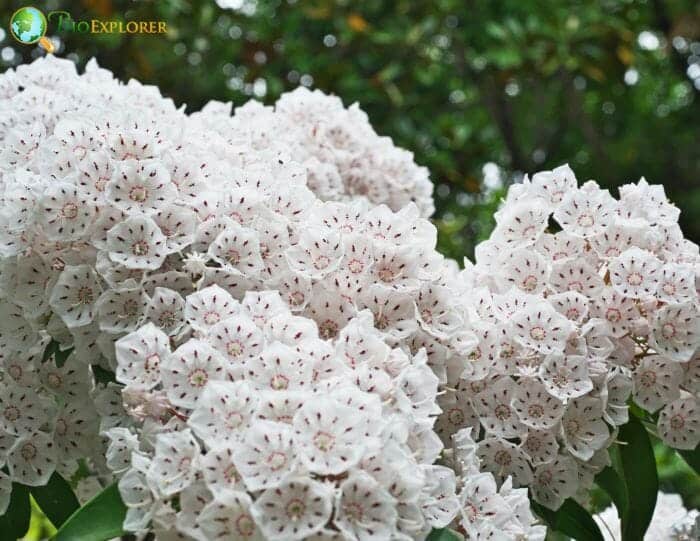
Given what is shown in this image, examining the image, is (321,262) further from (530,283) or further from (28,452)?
(28,452)

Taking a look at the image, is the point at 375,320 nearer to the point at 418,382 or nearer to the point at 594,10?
the point at 418,382

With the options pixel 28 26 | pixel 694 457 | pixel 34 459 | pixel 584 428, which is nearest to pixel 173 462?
pixel 34 459

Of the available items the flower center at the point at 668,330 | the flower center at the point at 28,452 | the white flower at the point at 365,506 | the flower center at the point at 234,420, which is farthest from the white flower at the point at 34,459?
the flower center at the point at 668,330

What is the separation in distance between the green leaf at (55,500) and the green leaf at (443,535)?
0.54m

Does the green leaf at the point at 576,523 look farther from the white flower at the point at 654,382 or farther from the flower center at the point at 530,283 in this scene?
the flower center at the point at 530,283

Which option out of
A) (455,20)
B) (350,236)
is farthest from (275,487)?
(455,20)

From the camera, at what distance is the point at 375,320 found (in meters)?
1.26

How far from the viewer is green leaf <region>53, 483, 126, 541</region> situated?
1097 millimetres

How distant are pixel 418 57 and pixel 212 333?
2626 millimetres

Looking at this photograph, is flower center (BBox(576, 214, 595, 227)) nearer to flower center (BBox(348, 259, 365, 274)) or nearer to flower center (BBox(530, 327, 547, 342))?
flower center (BBox(530, 327, 547, 342))

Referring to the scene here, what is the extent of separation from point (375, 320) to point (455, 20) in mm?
2823

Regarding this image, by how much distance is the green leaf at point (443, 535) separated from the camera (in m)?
1.13

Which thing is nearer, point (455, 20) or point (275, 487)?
point (275, 487)

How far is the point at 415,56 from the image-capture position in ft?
11.8
